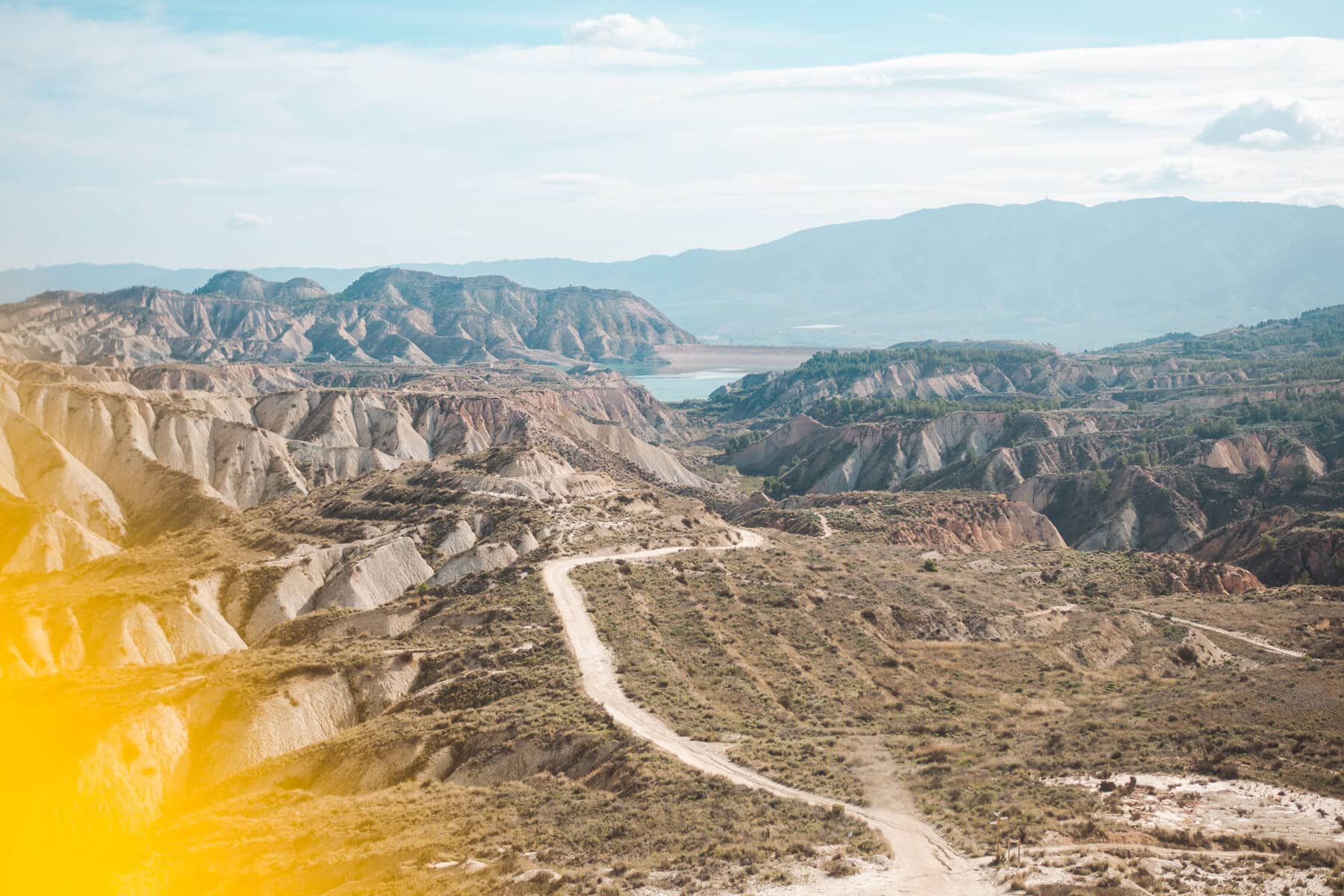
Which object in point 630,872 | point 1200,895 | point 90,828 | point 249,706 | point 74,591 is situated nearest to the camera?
point 1200,895

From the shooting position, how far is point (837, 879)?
31.6 meters

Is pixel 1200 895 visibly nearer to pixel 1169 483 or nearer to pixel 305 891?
pixel 305 891

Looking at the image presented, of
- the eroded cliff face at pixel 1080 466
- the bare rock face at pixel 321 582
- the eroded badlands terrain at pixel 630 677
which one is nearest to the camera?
the eroded badlands terrain at pixel 630 677

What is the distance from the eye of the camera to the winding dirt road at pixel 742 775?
1239 inches

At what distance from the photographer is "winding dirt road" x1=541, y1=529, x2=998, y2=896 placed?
31469 millimetres

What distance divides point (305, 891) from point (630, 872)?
32.2ft

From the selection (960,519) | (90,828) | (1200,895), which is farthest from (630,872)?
(960,519)

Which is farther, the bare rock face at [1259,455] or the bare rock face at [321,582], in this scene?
the bare rock face at [1259,455]

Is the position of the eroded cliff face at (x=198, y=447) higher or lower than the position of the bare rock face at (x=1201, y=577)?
higher

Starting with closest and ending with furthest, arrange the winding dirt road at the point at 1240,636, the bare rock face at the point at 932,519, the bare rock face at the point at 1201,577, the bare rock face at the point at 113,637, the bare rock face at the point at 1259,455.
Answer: the bare rock face at the point at 113,637 → the winding dirt road at the point at 1240,636 → the bare rock face at the point at 1201,577 → the bare rock face at the point at 932,519 → the bare rock face at the point at 1259,455

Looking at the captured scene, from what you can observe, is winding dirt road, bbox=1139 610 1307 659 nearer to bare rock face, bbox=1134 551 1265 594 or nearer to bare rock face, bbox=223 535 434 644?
bare rock face, bbox=1134 551 1265 594

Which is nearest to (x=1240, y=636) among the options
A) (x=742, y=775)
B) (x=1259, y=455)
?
(x=742, y=775)

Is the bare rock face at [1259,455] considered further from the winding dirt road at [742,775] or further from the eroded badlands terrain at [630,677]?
the winding dirt road at [742,775]

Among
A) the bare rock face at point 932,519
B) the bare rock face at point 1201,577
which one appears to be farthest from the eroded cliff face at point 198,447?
the bare rock face at point 1201,577
